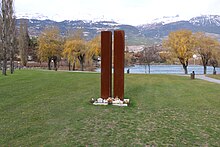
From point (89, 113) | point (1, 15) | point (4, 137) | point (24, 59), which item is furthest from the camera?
point (24, 59)

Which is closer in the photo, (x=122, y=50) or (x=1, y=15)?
(x=122, y=50)

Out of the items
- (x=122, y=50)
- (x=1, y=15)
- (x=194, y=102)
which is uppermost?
(x=1, y=15)

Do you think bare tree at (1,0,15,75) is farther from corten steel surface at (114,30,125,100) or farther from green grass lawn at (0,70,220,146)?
corten steel surface at (114,30,125,100)

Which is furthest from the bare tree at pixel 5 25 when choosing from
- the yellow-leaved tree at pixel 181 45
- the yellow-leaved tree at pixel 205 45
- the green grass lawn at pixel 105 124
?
the yellow-leaved tree at pixel 205 45

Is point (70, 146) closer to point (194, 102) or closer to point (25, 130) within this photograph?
point (25, 130)

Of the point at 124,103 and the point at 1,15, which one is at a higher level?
the point at 1,15

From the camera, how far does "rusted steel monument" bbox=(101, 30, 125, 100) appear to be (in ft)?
39.3

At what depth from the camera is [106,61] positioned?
12.2m

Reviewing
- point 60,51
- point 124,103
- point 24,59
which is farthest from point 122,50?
point 24,59

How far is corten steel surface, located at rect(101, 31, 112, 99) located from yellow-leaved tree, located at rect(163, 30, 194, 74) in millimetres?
32192

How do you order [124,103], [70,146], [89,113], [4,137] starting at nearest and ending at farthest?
1. [70,146]
2. [4,137]
3. [89,113]
4. [124,103]

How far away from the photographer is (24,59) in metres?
64.4

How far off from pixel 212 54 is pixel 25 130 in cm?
4284

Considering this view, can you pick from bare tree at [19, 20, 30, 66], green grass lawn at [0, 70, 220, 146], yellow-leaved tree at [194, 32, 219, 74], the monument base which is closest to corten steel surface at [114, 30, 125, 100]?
the monument base
